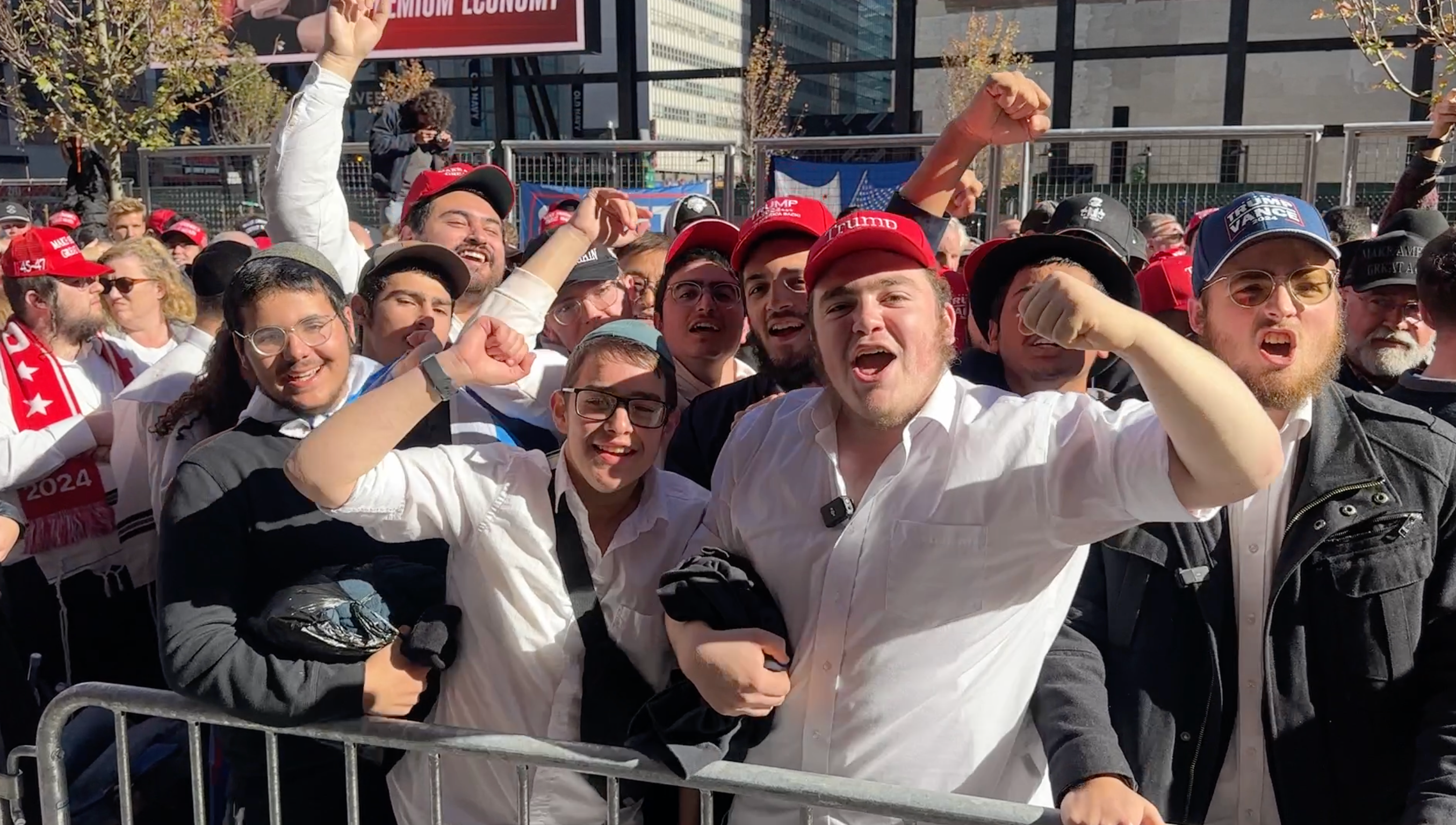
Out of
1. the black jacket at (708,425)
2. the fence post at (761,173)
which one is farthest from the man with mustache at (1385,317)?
the fence post at (761,173)

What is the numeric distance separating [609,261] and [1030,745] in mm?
2435

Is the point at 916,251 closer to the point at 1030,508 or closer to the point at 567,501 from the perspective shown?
the point at 1030,508

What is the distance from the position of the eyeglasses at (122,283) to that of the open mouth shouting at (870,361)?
3.85 meters

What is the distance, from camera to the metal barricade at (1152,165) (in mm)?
6934

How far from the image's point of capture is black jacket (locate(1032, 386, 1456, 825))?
80.1 inches

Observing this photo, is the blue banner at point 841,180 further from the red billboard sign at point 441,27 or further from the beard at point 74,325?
the red billboard sign at point 441,27

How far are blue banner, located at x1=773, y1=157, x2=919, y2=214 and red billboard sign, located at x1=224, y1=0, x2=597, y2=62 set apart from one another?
16089mm

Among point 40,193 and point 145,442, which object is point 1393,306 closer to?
point 145,442

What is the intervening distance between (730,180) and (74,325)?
5.04 m

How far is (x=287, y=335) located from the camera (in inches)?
102

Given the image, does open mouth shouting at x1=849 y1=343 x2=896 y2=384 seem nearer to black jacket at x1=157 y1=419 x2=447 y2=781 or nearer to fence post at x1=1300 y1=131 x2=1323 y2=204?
black jacket at x1=157 y1=419 x2=447 y2=781

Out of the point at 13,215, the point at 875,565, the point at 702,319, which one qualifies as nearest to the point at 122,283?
the point at 702,319

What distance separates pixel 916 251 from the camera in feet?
7.01

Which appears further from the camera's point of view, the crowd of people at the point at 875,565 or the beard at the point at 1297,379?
the beard at the point at 1297,379
